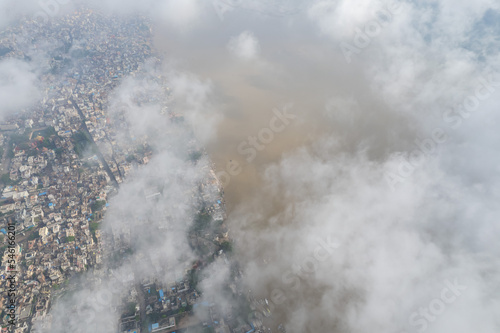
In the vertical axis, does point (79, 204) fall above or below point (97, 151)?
below

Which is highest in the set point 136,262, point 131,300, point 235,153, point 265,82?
point 265,82

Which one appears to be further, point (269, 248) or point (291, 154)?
point (291, 154)

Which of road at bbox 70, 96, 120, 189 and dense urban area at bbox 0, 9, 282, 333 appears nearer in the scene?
dense urban area at bbox 0, 9, 282, 333

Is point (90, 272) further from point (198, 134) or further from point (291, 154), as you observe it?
point (291, 154)

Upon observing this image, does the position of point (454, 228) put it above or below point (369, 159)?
below

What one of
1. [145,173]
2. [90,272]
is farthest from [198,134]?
[90,272]

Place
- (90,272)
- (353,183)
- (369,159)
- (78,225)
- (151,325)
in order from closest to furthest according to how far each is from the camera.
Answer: (151,325) → (90,272) → (78,225) → (353,183) → (369,159)

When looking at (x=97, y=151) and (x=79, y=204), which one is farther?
(x=97, y=151)

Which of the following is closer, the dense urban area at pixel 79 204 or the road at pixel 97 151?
the dense urban area at pixel 79 204
